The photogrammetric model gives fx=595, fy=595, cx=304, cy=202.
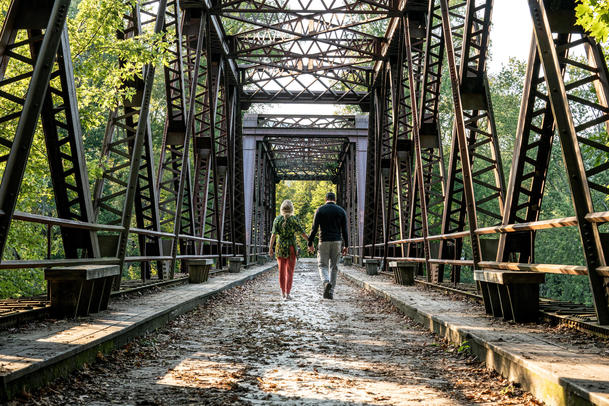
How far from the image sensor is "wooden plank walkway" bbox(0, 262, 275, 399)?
361 cm

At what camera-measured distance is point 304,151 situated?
3828 cm

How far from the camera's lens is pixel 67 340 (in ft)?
15.2

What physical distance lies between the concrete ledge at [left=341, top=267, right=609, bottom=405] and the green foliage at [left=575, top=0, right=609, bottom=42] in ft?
9.60

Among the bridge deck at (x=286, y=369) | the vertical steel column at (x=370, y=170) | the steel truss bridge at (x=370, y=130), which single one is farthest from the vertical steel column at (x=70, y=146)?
the vertical steel column at (x=370, y=170)

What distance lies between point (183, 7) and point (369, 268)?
8945 mm

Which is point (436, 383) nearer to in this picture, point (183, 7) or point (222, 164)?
point (183, 7)

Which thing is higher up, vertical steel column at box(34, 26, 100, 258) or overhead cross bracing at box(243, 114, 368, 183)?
overhead cross bracing at box(243, 114, 368, 183)

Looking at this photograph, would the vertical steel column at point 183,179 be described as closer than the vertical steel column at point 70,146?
No

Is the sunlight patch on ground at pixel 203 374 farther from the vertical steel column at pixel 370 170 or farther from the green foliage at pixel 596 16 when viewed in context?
the vertical steel column at pixel 370 170

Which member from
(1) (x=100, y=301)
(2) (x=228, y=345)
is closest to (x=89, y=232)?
(1) (x=100, y=301)

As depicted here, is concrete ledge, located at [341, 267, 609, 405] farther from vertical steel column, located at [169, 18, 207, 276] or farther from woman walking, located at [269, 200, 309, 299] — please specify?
vertical steel column, located at [169, 18, 207, 276]

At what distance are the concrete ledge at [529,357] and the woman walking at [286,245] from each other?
13.2ft

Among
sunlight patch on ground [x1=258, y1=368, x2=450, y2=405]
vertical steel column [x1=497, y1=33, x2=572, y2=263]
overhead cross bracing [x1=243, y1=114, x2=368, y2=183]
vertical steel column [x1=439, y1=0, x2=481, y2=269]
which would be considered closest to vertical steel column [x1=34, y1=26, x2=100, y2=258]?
sunlight patch on ground [x1=258, y1=368, x2=450, y2=405]

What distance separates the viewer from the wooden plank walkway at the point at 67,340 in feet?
11.8
